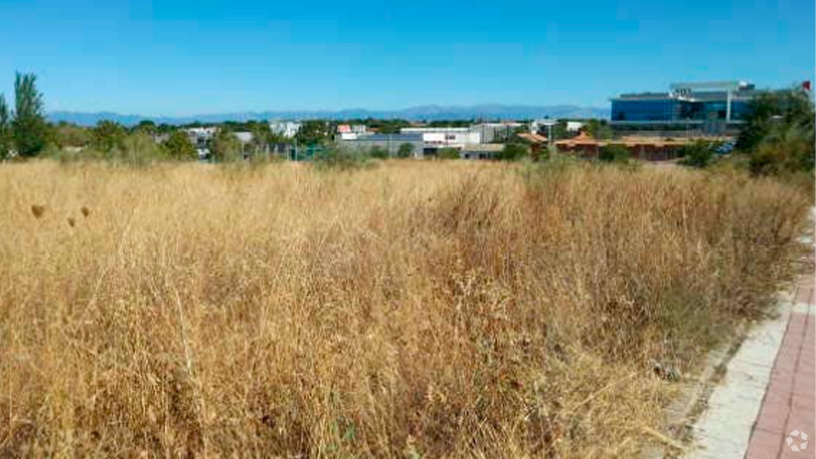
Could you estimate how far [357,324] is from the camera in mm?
3219

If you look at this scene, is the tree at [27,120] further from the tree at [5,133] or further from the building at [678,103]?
the building at [678,103]

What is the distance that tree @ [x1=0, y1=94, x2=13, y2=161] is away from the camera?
75.8ft

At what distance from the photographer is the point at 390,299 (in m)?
3.80

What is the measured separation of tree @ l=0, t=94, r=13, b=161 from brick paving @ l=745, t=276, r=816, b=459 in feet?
83.1

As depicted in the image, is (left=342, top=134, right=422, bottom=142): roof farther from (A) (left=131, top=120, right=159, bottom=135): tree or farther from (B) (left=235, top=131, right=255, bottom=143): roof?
(A) (left=131, top=120, right=159, bottom=135): tree

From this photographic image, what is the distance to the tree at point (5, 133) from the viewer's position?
2311 centimetres

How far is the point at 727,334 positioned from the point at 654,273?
615 millimetres

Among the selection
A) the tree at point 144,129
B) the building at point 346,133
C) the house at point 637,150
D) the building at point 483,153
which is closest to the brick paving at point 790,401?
the house at point 637,150

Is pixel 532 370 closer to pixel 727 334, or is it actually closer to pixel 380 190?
pixel 727 334

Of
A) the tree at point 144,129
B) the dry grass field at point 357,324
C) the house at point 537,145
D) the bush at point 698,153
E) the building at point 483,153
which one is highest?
the tree at point 144,129

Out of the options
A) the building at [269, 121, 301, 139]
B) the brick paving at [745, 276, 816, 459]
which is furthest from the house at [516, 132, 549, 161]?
the building at [269, 121, 301, 139]

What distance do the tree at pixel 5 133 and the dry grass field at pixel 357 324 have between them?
1971 centimetres

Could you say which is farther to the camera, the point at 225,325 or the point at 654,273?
the point at 654,273

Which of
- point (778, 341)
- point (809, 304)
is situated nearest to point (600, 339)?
point (778, 341)
